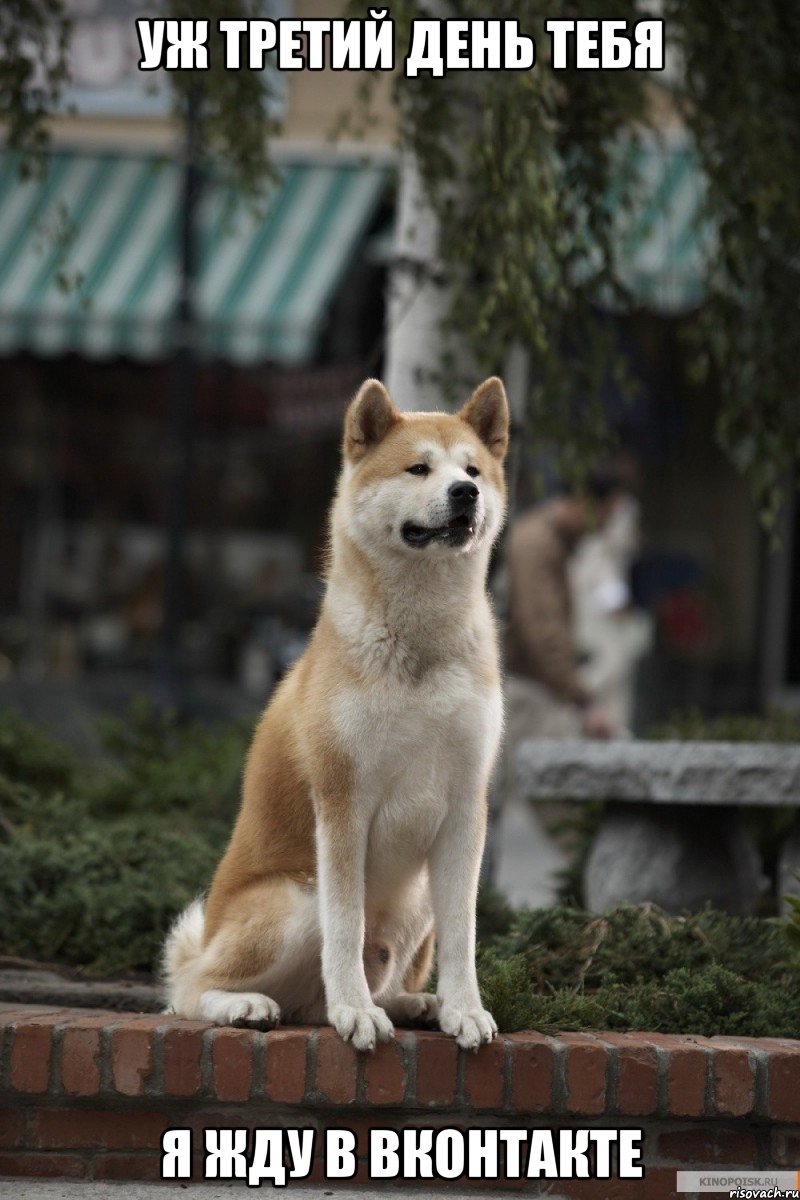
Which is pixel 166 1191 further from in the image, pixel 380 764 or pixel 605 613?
pixel 605 613

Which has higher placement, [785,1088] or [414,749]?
[414,749]

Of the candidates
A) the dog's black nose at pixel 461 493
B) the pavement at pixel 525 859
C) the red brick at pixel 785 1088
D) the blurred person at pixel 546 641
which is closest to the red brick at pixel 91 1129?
the red brick at pixel 785 1088

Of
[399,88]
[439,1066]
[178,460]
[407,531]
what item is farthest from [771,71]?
[178,460]

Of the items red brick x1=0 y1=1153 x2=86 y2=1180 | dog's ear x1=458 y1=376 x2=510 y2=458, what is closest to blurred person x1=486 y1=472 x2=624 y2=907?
dog's ear x1=458 y1=376 x2=510 y2=458

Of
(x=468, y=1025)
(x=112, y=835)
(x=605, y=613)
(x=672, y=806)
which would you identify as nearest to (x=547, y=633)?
(x=605, y=613)

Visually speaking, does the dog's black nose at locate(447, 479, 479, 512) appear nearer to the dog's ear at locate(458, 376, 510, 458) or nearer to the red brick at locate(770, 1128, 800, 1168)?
the dog's ear at locate(458, 376, 510, 458)

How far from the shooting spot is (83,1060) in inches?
136

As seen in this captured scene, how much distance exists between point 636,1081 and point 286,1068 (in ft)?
2.52

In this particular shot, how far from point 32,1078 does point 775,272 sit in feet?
11.4

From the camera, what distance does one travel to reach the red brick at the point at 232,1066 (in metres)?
3.40

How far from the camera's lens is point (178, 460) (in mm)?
11078

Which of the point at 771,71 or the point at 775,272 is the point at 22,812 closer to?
the point at 775,272

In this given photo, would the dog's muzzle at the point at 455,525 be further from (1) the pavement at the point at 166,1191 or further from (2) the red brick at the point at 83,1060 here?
(1) the pavement at the point at 166,1191

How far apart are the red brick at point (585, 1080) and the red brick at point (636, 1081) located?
0.04 meters
